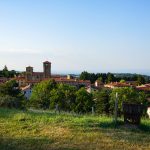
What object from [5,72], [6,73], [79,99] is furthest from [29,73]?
[79,99]

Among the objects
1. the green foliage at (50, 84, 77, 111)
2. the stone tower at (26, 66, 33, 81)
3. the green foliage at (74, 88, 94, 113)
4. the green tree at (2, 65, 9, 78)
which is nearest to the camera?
the green foliage at (74, 88, 94, 113)

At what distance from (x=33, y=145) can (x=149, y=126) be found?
14.6 feet

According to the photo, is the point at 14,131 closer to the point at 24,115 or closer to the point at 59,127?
the point at 59,127

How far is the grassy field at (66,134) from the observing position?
899 cm

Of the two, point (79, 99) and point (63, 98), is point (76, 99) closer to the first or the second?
point (79, 99)

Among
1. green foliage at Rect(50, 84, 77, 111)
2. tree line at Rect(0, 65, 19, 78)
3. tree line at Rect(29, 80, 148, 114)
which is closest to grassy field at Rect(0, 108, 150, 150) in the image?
→ tree line at Rect(29, 80, 148, 114)

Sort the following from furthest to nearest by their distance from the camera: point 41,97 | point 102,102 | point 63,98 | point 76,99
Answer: point 41,97 → point 63,98 → point 102,102 → point 76,99

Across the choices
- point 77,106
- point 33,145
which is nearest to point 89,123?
point 33,145

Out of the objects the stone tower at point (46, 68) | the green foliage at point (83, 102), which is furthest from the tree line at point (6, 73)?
the green foliage at point (83, 102)

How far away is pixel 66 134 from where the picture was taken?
10195 mm

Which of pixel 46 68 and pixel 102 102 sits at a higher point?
pixel 46 68

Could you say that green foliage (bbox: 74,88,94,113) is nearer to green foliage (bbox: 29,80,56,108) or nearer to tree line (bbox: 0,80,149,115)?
tree line (bbox: 0,80,149,115)

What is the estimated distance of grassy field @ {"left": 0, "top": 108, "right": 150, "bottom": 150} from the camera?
899 centimetres

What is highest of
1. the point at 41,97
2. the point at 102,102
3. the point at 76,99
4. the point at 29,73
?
the point at 29,73
